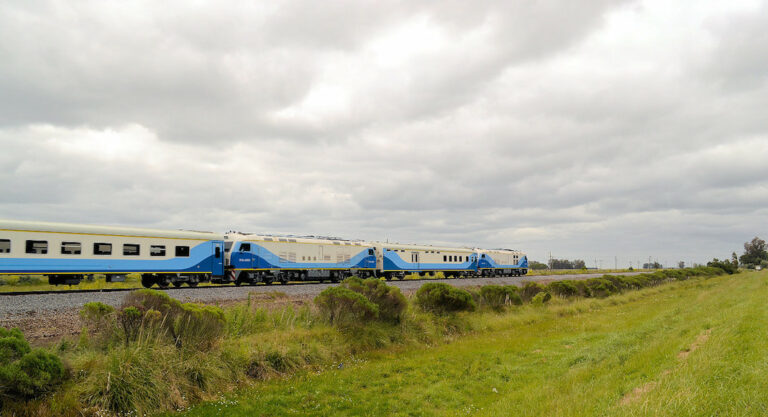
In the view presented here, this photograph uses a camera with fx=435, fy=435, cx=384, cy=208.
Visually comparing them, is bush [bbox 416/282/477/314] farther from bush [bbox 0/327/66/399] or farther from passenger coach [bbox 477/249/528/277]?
passenger coach [bbox 477/249/528/277]

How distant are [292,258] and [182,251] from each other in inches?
375

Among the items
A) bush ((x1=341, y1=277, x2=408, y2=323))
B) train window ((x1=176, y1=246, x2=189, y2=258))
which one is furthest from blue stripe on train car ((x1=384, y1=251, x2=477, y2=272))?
bush ((x1=341, y1=277, x2=408, y2=323))

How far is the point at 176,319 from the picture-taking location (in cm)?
1021

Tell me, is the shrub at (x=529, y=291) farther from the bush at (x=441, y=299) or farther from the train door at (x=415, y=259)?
the train door at (x=415, y=259)

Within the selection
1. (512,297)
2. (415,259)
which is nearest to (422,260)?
(415,259)

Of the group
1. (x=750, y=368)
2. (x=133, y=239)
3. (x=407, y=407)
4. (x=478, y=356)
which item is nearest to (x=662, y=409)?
(x=750, y=368)

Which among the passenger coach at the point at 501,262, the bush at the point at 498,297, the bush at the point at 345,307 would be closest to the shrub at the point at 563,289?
the bush at the point at 498,297

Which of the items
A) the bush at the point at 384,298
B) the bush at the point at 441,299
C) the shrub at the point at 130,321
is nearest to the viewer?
the shrub at the point at 130,321

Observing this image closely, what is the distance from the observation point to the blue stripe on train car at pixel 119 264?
21719 mm

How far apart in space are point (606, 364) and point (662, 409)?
5.55 metres

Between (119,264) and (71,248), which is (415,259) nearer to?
(119,264)

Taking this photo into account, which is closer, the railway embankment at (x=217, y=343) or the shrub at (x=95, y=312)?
the railway embankment at (x=217, y=343)

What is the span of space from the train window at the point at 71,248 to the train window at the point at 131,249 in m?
2.30

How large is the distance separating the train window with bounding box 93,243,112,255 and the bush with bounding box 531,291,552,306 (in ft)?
81.8
